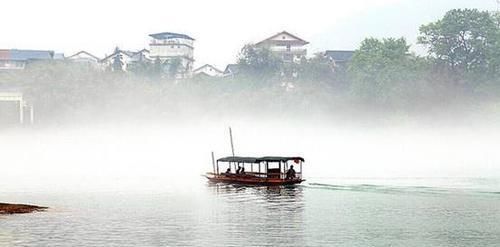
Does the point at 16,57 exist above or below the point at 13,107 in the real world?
above

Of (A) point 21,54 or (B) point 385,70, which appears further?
(A) point 21,54

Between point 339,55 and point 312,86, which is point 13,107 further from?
point 339,55

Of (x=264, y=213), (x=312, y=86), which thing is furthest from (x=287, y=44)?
(x=264, y=213)

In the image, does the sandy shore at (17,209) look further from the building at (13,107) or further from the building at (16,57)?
the building at (16,57)

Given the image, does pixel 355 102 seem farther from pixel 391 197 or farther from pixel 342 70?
pixel 391 197

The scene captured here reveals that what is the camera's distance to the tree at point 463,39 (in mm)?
116750

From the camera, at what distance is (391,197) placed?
62812 mm

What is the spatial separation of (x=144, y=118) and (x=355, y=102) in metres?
36.6

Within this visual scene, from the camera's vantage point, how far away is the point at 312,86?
13062 cm

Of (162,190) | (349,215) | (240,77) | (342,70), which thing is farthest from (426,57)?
(349,215)

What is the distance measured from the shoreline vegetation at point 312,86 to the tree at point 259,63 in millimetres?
170

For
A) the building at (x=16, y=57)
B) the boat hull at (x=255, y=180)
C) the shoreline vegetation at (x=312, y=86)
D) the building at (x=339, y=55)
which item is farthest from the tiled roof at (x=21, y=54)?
A: the boat hull at (x=255, y=180)

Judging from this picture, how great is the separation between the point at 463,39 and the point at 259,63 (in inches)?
1476

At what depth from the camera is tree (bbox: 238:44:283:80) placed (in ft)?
462
